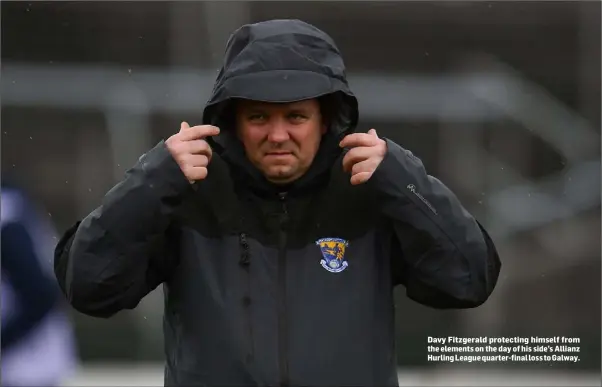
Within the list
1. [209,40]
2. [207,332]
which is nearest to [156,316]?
[209,40]

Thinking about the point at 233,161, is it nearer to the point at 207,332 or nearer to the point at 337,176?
the point at 337,176

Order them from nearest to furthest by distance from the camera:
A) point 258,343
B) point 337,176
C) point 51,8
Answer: point 258,343
point 337,176
point 51,8

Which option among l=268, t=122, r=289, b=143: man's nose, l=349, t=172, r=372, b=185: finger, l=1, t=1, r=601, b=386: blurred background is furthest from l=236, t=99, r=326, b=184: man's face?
l=1, t=1, r=601, b=386: blurred background

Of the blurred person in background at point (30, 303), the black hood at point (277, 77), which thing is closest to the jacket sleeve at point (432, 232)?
the black hood at point (277, 77)

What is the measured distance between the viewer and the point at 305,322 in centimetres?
131

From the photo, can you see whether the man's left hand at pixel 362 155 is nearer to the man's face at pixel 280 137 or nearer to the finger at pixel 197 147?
the man's face at pixel 280 137

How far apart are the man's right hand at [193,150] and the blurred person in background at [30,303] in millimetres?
1391

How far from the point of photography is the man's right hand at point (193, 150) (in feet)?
4.25

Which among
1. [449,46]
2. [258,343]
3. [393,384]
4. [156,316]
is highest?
[449,46]

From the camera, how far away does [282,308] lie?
131cm

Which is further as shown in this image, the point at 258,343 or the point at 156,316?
the point at 156,316

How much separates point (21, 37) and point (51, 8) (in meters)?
0.14

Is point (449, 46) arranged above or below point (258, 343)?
above

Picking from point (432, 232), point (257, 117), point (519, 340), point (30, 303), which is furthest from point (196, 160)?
point (519, 340)
